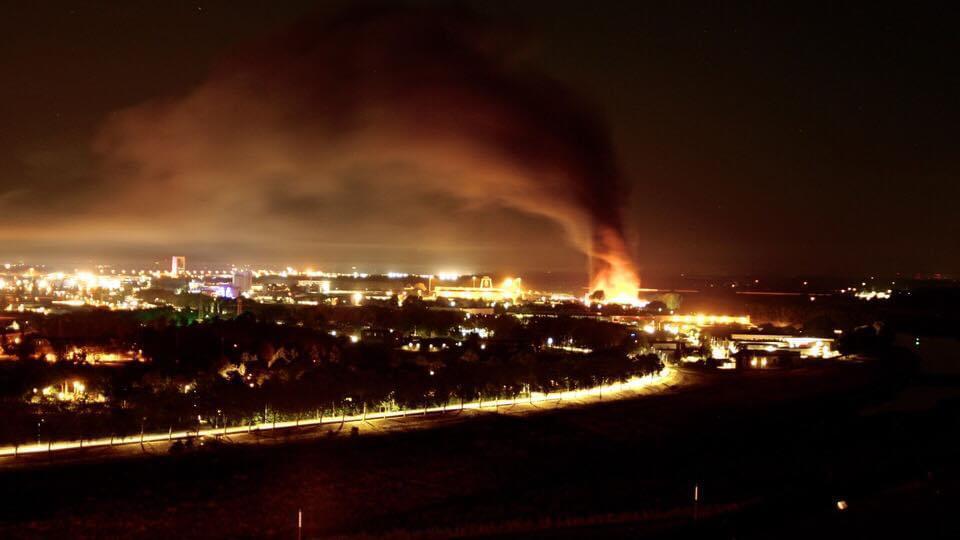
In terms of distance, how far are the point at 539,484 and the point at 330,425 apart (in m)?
3.74

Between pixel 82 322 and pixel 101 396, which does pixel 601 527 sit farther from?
pixel 82 322

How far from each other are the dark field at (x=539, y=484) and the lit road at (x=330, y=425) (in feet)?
1.67

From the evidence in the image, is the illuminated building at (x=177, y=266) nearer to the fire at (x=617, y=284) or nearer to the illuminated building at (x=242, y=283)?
the illuminated building at (x=242, y=283)

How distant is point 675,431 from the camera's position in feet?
38.9

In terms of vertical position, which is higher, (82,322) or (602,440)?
(82,322)

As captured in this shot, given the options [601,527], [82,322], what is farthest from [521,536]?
[82,322]

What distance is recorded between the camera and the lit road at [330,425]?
9.40 metres

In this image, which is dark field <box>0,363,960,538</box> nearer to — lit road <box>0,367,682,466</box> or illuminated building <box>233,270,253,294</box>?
lit road <box>0,367,682,466</box>

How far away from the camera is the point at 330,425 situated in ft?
37.1

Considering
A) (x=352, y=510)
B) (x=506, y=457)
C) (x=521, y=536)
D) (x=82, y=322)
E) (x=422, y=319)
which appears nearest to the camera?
(x=521, y=536)

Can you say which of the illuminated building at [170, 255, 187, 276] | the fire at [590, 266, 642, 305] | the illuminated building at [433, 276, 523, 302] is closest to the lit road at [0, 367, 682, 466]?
the fire at [590, 266, 642, 305]

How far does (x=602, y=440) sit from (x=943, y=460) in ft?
14.0

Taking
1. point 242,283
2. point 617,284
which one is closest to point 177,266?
point 242,283

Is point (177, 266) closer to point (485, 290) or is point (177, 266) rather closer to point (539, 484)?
point (485, 290)
